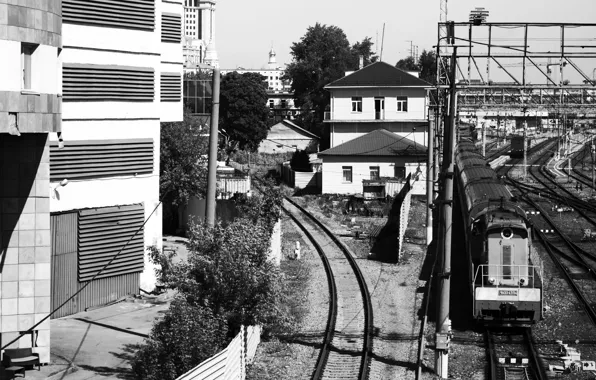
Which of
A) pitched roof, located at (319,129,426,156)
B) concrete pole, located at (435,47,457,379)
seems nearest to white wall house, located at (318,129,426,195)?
pitched roof, located at (319,129,426,156)

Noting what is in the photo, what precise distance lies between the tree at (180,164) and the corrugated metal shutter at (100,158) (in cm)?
751

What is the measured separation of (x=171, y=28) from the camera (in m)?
32.2

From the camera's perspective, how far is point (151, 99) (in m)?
24.5

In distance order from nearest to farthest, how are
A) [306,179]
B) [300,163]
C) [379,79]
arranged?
[306,179] < [300,163] < [379,79]

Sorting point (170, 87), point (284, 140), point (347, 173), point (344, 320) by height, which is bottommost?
point (344, 320)

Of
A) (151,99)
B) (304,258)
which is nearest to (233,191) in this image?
(304,258)

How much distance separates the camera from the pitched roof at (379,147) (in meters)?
50.3

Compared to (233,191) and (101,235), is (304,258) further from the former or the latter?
(101,235)

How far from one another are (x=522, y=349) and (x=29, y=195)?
10928mm

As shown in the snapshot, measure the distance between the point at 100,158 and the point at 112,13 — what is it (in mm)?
3712

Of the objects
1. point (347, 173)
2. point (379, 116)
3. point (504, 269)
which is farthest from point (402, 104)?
point (504, 269)

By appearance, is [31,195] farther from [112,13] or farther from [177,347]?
[112,13]

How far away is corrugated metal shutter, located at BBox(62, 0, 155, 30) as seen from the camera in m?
22.0

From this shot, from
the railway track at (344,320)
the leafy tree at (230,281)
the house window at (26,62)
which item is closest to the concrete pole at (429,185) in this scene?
the railway track at (344,320)
